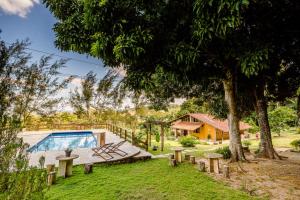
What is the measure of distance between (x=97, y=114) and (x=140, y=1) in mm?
20363

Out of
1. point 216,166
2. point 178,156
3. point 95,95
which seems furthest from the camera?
point 95,95

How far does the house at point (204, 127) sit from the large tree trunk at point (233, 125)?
819 inches

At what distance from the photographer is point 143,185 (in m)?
6.67

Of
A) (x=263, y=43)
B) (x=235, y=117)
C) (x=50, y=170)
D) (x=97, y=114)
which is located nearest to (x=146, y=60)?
(x=263, y=43)

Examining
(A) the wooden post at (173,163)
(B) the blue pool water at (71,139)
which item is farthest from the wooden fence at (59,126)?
(A) the wooden post at (173,163)

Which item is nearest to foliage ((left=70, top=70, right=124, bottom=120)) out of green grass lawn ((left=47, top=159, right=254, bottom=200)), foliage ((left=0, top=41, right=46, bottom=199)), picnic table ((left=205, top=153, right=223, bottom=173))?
green grass lawn ((left=47, top=159, right=254, bottom=200))

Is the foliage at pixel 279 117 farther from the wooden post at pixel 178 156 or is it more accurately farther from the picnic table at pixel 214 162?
the picnic table at pixel 214 162

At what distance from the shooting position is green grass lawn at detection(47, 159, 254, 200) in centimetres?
580

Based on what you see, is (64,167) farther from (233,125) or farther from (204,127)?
(204,127)

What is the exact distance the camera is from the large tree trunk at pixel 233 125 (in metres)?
9.09

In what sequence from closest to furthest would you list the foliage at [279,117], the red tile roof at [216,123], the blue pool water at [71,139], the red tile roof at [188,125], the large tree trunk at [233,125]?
the large tree trunk at [233,125]
the blue pool water at [71,139]
the foliage at [279,117]
the red tile roof at [216,123]
the red tile roof at [188,125]

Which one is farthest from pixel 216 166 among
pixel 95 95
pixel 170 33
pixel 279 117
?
pixel 279 117

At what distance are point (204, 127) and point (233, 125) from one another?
24134mm

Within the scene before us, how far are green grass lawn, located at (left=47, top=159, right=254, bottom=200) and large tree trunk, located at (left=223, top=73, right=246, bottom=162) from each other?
7.14ft
